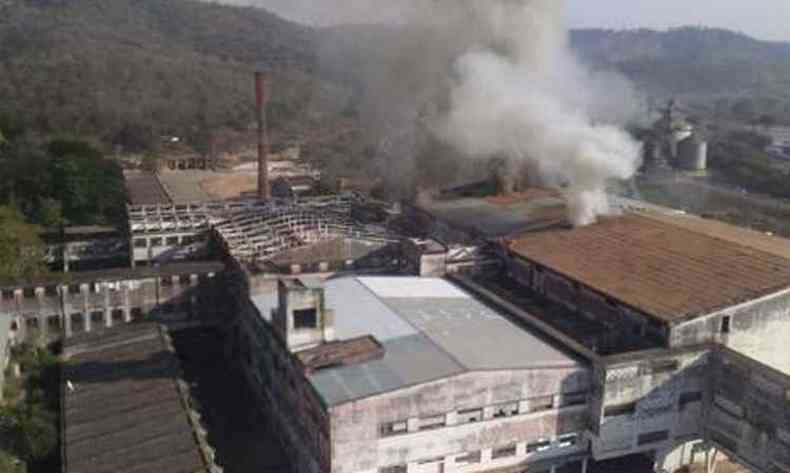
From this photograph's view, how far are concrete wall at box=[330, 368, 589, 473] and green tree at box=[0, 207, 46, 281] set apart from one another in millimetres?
17144

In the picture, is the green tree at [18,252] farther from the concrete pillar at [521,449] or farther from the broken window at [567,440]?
the broken window at [567,440]

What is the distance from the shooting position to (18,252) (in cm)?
3166

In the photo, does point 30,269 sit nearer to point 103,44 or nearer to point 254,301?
point 254,301

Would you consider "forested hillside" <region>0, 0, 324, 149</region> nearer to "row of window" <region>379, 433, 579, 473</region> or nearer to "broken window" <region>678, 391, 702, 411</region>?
"row of window" <region>379, 433, 579, 473</region>

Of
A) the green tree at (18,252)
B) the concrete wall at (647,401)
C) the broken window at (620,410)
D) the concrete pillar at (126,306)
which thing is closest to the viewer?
the concrete wall at (647,401)

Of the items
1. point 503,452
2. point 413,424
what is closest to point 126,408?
point 413,424

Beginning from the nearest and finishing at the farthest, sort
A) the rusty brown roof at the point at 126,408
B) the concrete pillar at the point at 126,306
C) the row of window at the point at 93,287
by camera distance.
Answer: the rusty brown roof at the point at 126,408
the row of window at the point at 93,287
the concrete pillar at the point at 126,306

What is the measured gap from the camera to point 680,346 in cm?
2100

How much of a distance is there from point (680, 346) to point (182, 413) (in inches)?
521

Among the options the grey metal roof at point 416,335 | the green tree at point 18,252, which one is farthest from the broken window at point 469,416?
the green tree at point 18,252

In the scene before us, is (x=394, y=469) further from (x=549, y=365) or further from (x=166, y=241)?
(x=166, y=241)

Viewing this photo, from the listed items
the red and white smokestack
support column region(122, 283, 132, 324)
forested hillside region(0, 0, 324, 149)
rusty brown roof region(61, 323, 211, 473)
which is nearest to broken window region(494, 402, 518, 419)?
rusty brown roof region(61, 323, 211, 473)

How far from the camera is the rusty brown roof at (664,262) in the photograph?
21875 mm

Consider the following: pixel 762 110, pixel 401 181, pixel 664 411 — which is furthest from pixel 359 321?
pixel 762 110
